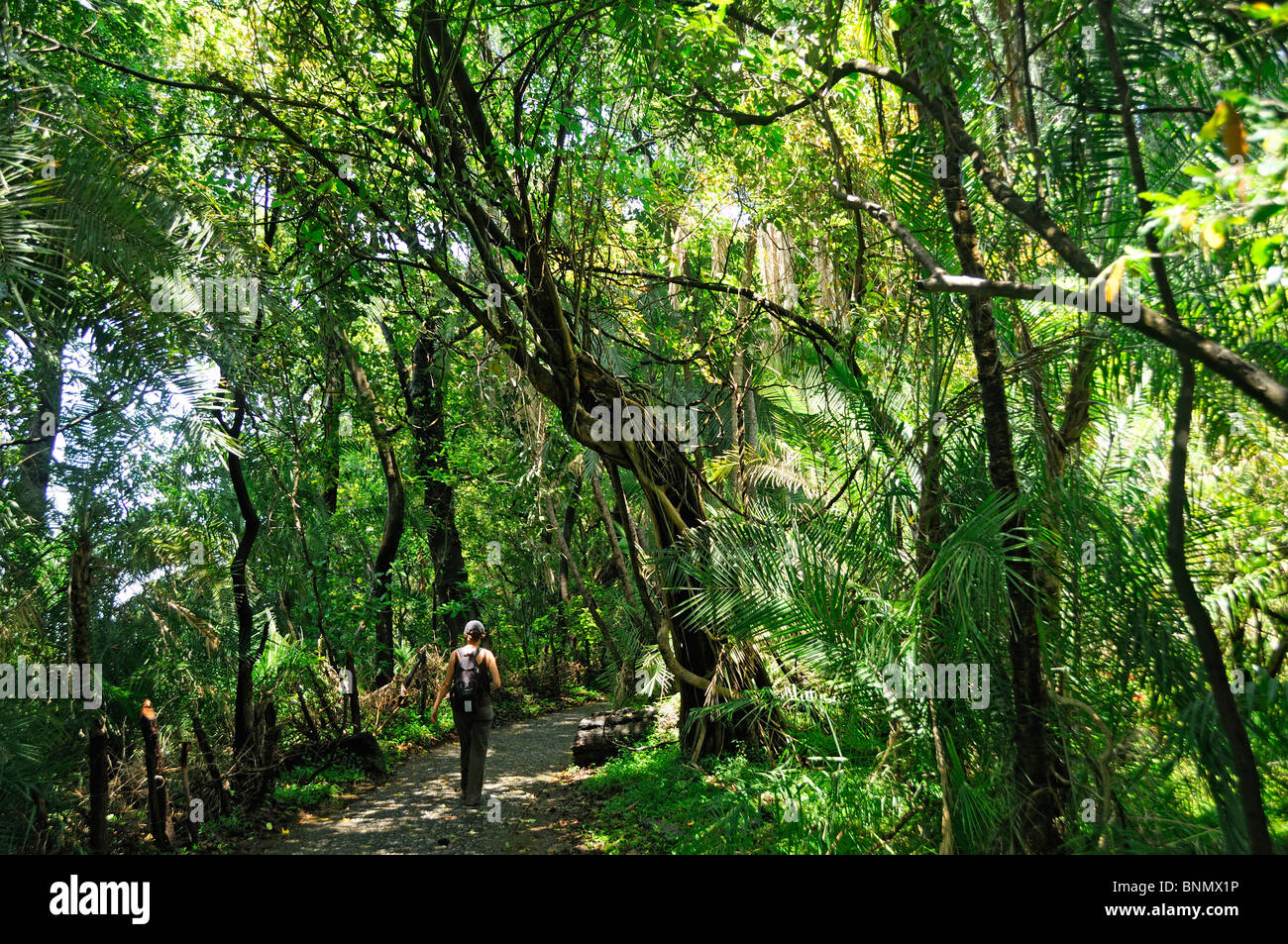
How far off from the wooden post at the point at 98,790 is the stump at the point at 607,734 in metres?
4.89

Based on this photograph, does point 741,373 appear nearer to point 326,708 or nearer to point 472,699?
point 472,699

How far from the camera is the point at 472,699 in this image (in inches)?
270

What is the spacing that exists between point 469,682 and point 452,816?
1181 mm

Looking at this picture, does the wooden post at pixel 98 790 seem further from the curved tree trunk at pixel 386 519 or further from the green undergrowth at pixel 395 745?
the curved tree trunk at pixel 386 519

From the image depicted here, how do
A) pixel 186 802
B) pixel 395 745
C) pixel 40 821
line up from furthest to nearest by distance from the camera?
pixel 395 745 < pixel 186 802 < pixel 40 821

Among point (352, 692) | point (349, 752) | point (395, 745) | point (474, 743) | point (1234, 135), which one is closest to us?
point (1234, 135)

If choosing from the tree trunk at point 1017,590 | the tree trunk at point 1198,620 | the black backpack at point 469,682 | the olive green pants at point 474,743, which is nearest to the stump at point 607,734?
the olive green pants at point 474,743

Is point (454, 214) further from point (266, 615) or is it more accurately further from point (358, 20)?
point (266, 615)

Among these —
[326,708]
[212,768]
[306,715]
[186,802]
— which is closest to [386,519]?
[326,708]

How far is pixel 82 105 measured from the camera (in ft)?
16.5

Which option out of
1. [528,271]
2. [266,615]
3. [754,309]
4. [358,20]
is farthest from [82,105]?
[754,309]

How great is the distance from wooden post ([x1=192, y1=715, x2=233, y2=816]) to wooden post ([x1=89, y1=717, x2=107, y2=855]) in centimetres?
141

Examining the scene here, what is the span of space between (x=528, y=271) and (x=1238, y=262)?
14.0 ft
